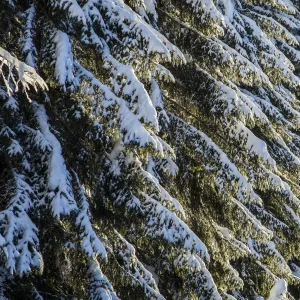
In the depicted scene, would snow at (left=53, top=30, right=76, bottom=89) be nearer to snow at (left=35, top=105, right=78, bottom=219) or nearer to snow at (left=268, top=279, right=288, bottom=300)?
snow at (left=35, top=105, right=78, bottom=219)

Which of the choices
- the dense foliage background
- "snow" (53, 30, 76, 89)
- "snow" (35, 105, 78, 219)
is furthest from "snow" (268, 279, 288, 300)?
"snow" (53, 30, 76, 89)

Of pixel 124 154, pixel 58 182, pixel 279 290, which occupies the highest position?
pixel 124 154

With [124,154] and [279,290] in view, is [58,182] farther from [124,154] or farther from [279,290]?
[279,290]

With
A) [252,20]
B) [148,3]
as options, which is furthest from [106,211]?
[252,20]

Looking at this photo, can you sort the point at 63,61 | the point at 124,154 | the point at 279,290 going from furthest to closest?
the point at 279,290 < the point at 124,154 < the point at 63,61

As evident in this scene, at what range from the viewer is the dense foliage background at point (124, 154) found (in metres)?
3.75

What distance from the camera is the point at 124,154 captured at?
4.15 m

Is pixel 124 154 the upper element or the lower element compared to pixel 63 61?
lower

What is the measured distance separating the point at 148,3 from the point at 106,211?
80.5 inches

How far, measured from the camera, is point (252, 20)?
610 centimetres

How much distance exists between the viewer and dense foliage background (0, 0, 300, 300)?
3.75 m

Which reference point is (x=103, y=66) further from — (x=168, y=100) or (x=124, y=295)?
(x=124, y=295)

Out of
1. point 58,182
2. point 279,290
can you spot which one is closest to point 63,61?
point 58,182

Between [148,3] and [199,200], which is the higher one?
[148,3]
